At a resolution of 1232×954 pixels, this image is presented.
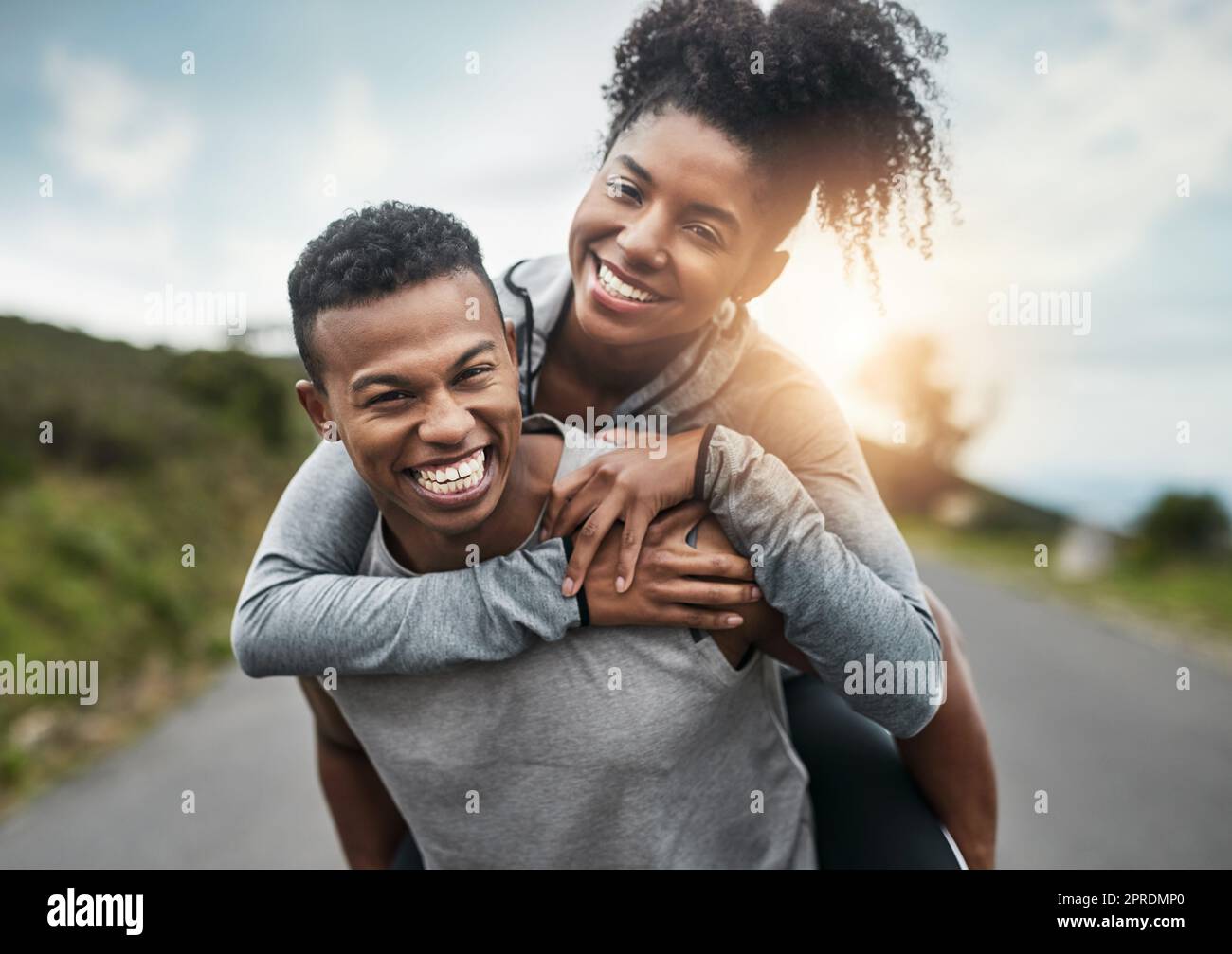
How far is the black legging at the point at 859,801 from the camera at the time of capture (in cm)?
174

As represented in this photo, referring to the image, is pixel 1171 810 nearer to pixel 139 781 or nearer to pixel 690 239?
pixel 690 239

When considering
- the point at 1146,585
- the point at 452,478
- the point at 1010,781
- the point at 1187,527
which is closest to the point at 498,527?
the point at 452,478

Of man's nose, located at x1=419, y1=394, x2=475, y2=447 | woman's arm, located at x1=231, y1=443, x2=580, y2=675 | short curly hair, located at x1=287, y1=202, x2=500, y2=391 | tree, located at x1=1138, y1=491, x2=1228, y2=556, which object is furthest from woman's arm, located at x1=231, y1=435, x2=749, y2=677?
tree, located at x1=1138, y1=491, x2=1228, y2=556

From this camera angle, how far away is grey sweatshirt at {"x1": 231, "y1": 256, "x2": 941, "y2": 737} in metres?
1.35

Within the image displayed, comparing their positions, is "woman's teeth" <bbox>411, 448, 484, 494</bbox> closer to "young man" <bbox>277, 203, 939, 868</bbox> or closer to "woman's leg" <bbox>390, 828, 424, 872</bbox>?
"young man" <bbox>277, 203, 939, 868</bbox>

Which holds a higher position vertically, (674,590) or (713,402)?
(713,402)

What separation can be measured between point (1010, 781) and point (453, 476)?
4191 mm

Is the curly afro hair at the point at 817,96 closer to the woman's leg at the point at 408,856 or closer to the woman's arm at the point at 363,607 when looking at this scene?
the woman's arm at the point at 363,607

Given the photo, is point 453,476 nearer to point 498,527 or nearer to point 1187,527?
point 498,527

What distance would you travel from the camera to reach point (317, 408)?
4.83ft

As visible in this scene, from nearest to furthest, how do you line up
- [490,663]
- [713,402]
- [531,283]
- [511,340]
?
[490,663], [511,340], [713,402], [531,283]

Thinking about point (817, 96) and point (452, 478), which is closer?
point (452, 478)
